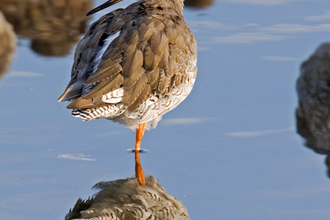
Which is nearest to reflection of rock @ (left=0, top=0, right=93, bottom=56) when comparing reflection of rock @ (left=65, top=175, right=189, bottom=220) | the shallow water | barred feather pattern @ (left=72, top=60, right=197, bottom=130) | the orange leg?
the shallow water

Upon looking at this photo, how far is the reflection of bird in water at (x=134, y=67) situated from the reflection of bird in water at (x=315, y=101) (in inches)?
56.6

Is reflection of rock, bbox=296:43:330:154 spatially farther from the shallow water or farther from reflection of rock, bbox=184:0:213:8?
reflection of rock, bbox=184:0:213:8

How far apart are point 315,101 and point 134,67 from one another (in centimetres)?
263

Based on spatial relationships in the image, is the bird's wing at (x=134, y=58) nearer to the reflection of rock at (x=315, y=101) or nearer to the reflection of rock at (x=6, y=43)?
the reflection of rock at (x=315, y=101)

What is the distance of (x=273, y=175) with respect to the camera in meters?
5.51

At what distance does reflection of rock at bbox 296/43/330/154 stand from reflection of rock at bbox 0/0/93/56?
3.38m

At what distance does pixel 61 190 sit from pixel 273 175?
1955 millimetres

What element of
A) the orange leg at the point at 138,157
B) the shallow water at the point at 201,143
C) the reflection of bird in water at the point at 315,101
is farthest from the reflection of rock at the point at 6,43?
the reflection of bird in water at the point at 315,101

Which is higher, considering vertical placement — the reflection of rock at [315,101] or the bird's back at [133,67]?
the bird's back at [133,67]

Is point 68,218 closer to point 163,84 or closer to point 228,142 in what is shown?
point 163,84

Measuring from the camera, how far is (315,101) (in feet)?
23.0

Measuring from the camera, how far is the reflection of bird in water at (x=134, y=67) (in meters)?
5.28

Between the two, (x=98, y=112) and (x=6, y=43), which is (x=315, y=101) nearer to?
(x=98, y=112)

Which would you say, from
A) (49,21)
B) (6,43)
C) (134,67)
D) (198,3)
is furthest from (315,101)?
(49,21)
